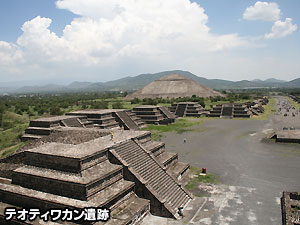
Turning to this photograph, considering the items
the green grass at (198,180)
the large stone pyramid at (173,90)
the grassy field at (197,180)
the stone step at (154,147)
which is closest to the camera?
the grassy field at (197,180)

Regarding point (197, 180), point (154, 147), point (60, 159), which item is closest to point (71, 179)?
point (60, 159)

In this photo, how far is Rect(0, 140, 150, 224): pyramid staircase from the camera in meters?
11.2

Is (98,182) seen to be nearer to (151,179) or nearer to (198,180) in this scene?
(151,179)

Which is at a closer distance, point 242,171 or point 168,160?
point 168,160

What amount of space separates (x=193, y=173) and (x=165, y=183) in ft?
15.4

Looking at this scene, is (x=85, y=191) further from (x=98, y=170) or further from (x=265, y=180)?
(x=265, y=180)

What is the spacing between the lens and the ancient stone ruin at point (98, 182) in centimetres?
1135

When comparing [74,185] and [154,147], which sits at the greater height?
[154,147]

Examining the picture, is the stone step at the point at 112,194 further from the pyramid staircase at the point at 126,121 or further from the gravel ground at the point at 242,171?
the pyramid staircase at the point at 126,121

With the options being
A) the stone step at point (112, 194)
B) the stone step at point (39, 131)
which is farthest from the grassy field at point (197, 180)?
the stone step at point (39, 131)

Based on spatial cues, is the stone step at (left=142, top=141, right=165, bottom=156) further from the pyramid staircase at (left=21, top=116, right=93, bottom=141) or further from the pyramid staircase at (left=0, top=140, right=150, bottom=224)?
the pyramid staircase at (left=21, top=116, right=93, bottom=141)

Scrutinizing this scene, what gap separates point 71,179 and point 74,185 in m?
0.39

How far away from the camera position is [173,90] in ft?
351

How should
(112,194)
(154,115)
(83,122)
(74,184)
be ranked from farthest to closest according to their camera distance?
(154,115)
(83,122)
(112,194)
(74,184)
